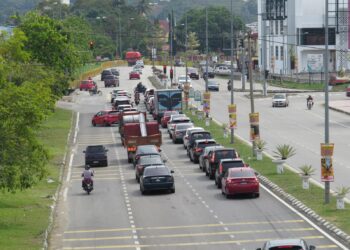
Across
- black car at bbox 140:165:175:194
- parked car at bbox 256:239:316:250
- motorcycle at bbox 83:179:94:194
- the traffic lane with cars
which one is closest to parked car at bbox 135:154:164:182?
the traffic lane with cars

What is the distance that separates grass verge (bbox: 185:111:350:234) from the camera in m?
38.9

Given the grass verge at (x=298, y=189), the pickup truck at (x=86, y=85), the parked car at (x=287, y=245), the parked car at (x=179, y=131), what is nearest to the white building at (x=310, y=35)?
the pickup truck at (x=86, y=85)

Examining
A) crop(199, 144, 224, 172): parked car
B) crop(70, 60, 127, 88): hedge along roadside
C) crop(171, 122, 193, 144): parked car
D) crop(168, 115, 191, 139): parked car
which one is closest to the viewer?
crop(199, 144, 224, 172): parked car

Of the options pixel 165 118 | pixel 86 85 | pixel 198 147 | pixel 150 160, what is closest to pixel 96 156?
pixel 198 147

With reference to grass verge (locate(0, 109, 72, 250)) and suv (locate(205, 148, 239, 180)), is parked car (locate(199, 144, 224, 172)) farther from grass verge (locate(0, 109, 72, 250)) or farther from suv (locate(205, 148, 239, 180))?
grass verge (locate(0, 109, 72, 250))

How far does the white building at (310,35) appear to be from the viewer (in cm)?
15300

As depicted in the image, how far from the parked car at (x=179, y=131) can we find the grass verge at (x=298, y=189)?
367 cm

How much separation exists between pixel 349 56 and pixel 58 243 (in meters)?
120

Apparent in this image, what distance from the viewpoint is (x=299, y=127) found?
265 feet

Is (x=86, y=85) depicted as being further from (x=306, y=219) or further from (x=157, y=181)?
(x=306, y=219)

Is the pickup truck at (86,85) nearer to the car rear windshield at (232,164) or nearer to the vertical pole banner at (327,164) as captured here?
the car rear windshield at (232,164)

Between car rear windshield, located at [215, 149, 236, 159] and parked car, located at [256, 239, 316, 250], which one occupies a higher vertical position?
parked car, located at [256, 239, 316, 250]

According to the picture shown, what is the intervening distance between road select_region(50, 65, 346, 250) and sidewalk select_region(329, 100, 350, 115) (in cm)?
3684

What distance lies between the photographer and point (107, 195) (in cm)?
4969
